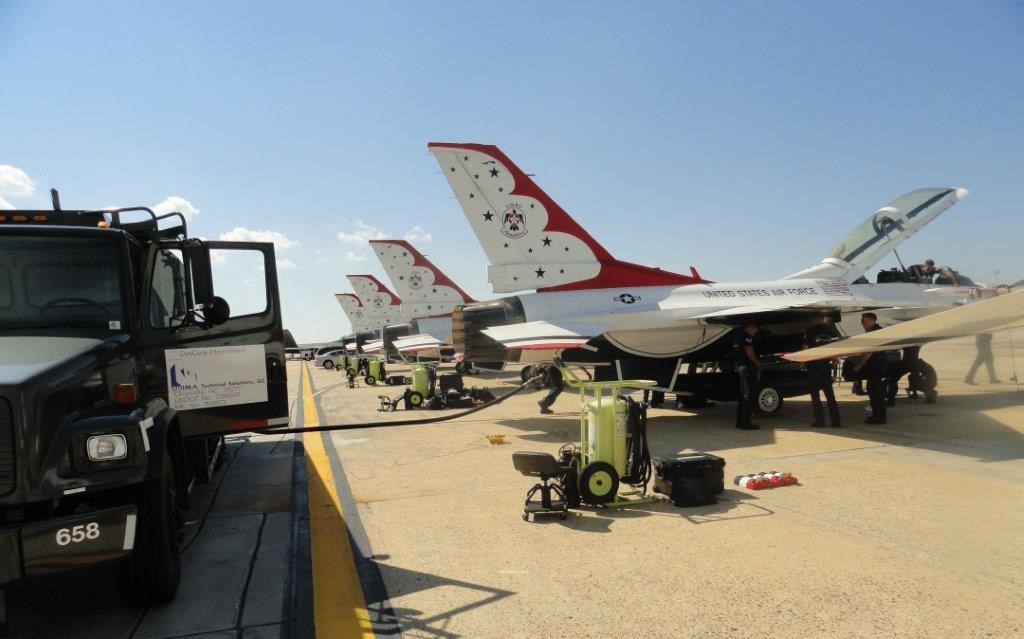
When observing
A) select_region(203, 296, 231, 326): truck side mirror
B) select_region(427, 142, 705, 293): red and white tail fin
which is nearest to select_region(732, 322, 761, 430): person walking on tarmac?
select_region(427, 142, 705, 293): red and white tail fin

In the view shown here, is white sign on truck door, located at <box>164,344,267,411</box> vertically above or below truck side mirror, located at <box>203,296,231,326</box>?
below

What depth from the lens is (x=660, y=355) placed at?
1139 centimetres

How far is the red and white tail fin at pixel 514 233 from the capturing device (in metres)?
11.1

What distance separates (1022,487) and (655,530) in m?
3.92

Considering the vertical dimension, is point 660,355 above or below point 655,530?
above

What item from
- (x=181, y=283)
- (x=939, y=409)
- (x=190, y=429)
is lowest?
(x=939, y=409)

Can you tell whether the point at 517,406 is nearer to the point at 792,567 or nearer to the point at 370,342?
the point at 792,567


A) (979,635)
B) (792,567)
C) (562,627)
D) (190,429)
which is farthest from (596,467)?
(190,429)

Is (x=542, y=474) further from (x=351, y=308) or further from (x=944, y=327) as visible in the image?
(x=351, y=308)

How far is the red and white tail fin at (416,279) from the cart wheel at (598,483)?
952 inches

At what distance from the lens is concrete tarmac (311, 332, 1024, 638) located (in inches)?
136

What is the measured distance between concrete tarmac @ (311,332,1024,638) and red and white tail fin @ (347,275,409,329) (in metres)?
33.6

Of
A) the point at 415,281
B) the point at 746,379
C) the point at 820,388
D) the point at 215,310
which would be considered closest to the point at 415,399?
the point at 746,379

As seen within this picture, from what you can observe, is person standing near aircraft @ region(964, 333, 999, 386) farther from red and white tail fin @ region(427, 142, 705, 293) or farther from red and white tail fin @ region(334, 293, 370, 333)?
red and white tail fin @ region(334, 293, 370, 333)
